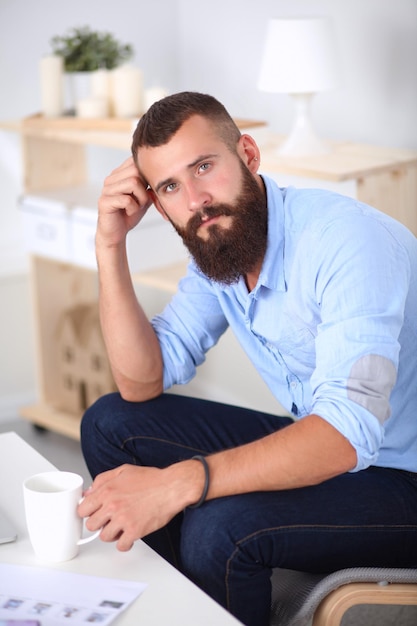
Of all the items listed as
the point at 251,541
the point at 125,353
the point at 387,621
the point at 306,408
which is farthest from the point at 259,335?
A: the point at 387,621

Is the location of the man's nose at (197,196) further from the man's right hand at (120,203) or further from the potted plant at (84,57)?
the potted plant at (84,57)

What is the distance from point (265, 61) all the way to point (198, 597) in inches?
58.2

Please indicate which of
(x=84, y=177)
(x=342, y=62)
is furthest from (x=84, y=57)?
(x=342, y=62)

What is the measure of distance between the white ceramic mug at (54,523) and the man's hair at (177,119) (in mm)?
587

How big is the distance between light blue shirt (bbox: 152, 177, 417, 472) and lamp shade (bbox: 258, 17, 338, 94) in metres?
0.67

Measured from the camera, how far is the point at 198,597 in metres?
1.13

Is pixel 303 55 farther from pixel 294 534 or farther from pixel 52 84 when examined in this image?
pixel 294 534

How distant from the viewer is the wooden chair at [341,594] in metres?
1.37

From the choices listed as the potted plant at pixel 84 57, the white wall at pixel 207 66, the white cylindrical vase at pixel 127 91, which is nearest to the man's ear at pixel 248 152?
the white wall at pixel 207 66

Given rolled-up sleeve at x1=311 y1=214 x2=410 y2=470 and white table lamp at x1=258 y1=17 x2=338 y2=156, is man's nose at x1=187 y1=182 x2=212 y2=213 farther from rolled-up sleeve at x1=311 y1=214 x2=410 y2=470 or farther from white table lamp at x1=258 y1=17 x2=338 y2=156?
white table lamp at x1=258 y1=17 x2=338 y2=156

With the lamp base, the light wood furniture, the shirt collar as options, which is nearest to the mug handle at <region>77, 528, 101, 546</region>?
the shirt collar

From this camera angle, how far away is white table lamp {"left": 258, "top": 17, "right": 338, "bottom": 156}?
7.17 ft

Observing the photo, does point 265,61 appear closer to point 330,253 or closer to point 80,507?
point 330,253

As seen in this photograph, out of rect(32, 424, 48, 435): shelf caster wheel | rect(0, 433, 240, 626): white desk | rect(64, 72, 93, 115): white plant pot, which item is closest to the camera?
rect(0, 433, 240, 626): white desk
